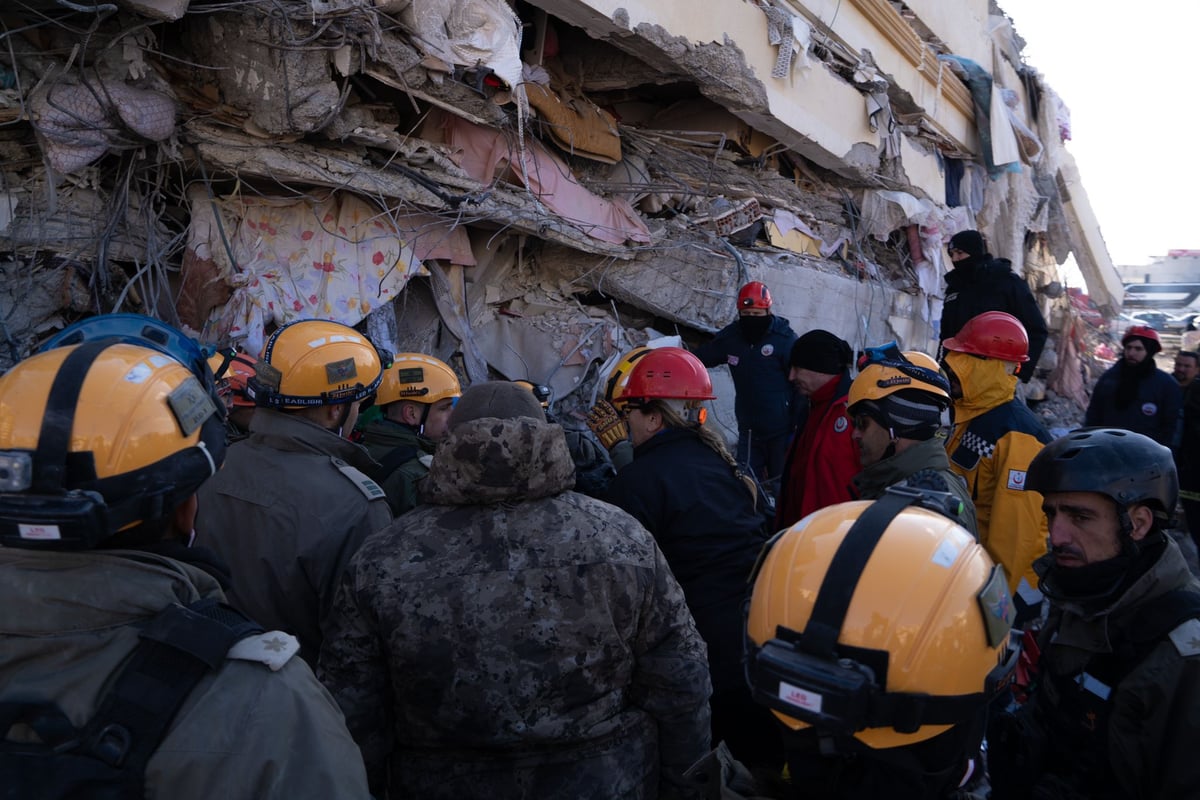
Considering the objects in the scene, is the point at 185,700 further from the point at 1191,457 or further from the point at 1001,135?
the point at 1001,135

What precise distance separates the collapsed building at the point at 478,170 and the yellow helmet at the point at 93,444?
3296 mm

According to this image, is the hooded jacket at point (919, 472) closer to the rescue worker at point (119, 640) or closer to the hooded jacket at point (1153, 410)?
the rescue worker at point (119, 640)

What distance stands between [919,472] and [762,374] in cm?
334

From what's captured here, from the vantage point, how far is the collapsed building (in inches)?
176

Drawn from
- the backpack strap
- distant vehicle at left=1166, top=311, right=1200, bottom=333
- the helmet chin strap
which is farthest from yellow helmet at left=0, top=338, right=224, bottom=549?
distant vehicle at left=1166, top=311, right=1200, bottom=333

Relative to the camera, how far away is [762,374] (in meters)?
6.23

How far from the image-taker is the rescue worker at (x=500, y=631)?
198cm

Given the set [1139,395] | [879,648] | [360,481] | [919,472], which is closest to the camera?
[879,648]

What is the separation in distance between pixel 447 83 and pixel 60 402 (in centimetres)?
457

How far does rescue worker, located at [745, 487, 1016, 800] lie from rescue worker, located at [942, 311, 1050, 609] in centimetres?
197

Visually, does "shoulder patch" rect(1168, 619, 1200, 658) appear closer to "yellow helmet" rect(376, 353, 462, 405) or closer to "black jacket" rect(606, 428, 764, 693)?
"black jacket" rect(606, 428, 764, 693)

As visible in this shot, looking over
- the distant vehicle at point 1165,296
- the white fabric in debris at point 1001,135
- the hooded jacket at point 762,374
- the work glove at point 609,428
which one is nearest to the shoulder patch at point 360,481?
the work glove at point 609,428

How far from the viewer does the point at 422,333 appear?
6164mm

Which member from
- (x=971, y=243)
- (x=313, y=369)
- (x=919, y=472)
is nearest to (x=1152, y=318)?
(x=971, y=243)
